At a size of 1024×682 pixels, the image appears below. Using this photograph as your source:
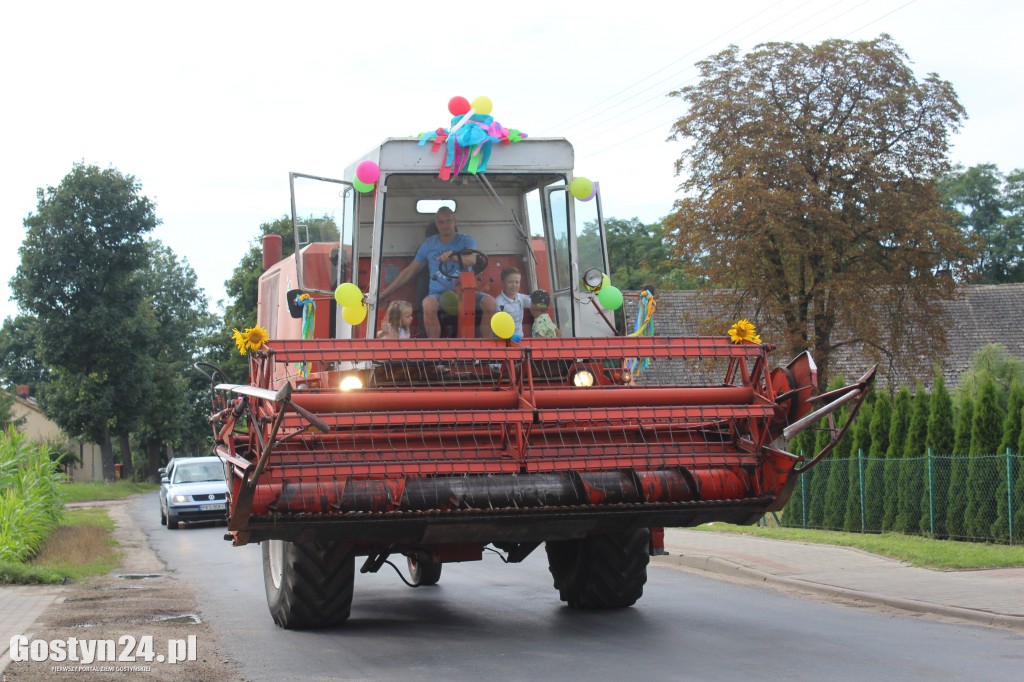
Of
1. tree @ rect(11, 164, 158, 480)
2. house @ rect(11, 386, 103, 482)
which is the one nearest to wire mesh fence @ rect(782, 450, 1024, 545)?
tree @ rect(11, 164, 158, 480)

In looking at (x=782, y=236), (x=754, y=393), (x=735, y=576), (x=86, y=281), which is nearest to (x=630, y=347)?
(x=754, y=393)

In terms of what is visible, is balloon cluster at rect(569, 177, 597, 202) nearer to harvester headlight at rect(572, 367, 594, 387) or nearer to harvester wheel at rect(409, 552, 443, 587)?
harvester headlight at rect(572, 367, 594, 387)

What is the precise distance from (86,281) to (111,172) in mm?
5009

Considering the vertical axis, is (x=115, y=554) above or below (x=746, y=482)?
below

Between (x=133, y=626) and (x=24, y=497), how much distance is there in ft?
31.8

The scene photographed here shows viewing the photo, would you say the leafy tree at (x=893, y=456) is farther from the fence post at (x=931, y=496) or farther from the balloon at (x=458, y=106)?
the balloon at (x=458, y=106)

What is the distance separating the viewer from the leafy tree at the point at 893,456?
18906mm

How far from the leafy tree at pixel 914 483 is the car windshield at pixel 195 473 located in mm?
14005

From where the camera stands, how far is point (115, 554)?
18312mm

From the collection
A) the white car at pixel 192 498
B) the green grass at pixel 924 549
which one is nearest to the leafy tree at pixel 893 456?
the green grass at pixel 924 549

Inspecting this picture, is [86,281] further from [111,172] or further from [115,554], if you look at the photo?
[115,554]

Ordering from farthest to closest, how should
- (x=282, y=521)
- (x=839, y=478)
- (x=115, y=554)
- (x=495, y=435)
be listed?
(x=839, y=478), (x=115, y=554), (x=495, y=435), (x=282, y=521)

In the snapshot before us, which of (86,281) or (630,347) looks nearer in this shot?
(630,347)

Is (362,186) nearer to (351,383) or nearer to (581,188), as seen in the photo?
(581,188)
